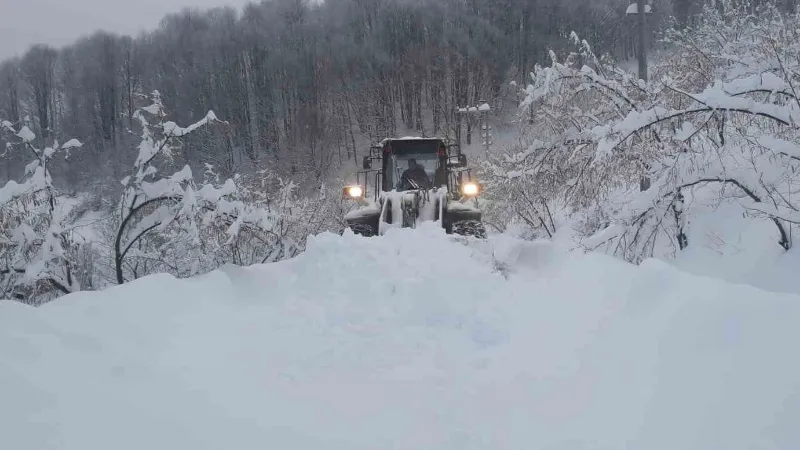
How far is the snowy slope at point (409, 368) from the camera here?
95.2 inches

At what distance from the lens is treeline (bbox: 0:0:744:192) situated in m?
40.4

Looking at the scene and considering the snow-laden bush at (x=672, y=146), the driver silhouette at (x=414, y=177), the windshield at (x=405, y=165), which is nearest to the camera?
the snow-laden bush at (x=672, y=146)

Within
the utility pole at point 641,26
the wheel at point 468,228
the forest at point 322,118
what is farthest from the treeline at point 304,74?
the wheel at point 468,228

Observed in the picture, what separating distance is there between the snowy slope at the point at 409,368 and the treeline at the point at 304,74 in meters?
30.6

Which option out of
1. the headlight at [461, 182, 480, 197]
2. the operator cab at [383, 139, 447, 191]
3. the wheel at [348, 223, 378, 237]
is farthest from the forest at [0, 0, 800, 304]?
the operator cab at [383, 139, 447, 191]

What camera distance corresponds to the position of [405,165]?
11.3 meters

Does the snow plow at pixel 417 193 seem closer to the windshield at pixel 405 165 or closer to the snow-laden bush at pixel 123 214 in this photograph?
the windshield at pixel 405 165

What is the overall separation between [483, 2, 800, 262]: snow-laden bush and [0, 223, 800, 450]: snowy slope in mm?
2007

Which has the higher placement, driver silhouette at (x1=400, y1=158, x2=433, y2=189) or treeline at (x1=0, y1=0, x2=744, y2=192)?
treeline at (x1=0, y1=0, x2=744, y2=192)

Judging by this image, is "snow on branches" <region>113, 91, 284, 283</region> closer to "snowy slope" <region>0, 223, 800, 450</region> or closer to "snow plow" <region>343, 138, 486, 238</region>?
"snow plow" <region>343, 138, 486, 238</region>

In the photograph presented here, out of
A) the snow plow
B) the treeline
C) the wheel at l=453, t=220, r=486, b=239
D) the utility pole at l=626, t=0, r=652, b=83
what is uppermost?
the treeline

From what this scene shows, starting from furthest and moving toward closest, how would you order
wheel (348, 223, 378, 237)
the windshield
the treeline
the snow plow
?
the treeline, the windshield, wheel (348, 223, 378, 237), the snow plow

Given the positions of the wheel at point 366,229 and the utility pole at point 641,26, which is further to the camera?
the utility pole at point 641,26

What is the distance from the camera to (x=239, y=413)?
283cm
